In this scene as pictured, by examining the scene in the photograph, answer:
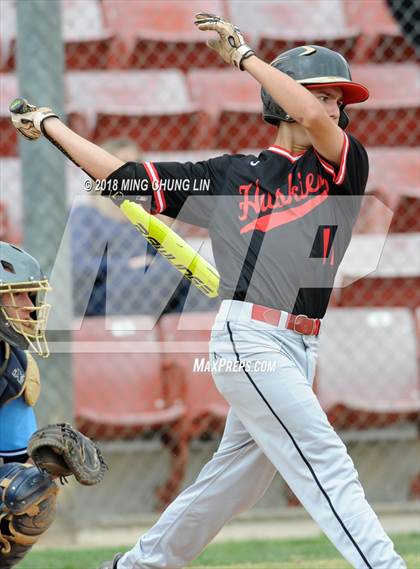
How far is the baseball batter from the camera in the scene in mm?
3000

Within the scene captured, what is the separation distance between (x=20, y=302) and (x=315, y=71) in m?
1.16

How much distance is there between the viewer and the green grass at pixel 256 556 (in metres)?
4.38

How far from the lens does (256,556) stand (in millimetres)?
4777

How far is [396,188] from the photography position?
6953 millimetres

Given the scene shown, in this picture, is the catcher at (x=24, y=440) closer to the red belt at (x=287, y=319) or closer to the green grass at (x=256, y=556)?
the red belt at (x=287, y=319)

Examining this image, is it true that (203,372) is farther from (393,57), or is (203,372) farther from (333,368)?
(393,57)

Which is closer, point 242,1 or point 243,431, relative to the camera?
point 243,431

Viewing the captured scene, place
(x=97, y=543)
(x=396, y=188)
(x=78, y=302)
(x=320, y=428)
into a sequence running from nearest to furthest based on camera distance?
1. (x=320, y=428)
2. (x=97, y=543)
3. (x=78, y=302)
4. (x=396, y=188)

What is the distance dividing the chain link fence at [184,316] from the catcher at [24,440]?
5.67 feet

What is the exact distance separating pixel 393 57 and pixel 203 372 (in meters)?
3.23

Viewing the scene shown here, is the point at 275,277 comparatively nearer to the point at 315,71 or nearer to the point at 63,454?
the point at 315,71

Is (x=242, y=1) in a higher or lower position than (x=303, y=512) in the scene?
higher

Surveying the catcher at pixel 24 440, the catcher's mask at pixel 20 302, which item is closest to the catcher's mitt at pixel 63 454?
the catcher at pixel 24 440

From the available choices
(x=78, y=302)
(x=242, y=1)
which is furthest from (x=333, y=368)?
(x=242, y=1)
